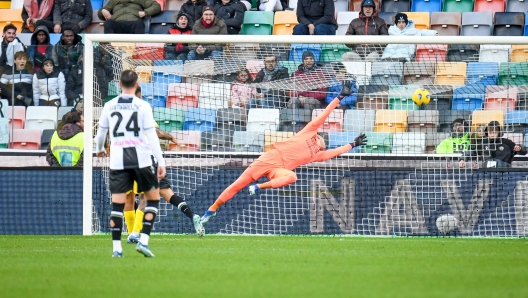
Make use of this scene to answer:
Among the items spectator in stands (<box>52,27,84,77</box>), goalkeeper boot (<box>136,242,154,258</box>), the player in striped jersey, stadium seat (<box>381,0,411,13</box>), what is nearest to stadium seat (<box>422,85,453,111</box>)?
stadium seat (<box>381,0,411,13</box>)

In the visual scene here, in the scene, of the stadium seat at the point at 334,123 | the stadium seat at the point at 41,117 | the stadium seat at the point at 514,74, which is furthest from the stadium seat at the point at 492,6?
the stadium seat at the point at 41,117

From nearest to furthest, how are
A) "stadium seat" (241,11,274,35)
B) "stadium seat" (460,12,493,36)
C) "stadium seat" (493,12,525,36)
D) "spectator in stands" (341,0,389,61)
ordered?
"spectator in stands" (341,0,389,61) → "stadium seat" (493,12,525,36) → "stadium seat" (460,12,493,36) → "stadium seat" (241,11,274,35)

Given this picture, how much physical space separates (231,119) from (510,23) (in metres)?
6.19

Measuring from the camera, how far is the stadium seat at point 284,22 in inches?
741

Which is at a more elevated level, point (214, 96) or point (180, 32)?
point (180, 32)

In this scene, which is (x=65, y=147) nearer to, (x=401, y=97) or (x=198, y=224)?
(x=198, y=224)

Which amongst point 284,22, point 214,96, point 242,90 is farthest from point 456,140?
point 284,22

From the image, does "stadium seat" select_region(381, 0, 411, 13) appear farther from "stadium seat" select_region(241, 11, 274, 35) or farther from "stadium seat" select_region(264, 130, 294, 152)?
"stadium seat" select_region(264, 130, 294, 152)

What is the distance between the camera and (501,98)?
15.3 meters

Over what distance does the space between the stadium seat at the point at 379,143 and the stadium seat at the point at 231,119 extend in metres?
2.01

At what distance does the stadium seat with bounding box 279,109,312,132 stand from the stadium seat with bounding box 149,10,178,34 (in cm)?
475

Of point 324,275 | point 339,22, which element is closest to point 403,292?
point 324,275

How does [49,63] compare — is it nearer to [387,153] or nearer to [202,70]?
[202,70]

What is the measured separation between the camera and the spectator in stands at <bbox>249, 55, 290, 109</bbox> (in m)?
15.4
